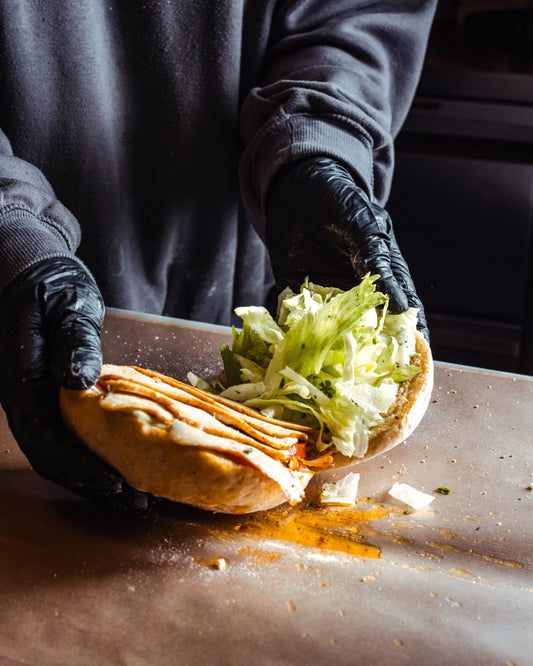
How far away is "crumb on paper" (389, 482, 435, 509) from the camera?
5.07ft

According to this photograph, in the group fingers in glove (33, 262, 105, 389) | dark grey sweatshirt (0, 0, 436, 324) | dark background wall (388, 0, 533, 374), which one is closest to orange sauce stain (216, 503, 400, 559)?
fingers in glove (33, 262, 105, 389)

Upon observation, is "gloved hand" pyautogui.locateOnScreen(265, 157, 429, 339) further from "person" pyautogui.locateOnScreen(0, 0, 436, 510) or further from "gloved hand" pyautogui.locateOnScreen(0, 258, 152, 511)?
"gloved hand" pyautogui.locateOnScreen(0, 258, 152, 511)

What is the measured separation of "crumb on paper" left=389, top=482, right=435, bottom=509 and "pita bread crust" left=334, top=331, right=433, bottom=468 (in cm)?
9

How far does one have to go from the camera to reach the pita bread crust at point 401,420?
1.59 meters

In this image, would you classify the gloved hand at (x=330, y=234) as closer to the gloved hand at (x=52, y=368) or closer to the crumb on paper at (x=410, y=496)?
the crumb on paper at (x=410, y=496)

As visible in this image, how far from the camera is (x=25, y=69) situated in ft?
6.97

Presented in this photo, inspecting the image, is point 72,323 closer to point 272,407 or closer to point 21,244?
point 21,244

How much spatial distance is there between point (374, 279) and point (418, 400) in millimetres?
297

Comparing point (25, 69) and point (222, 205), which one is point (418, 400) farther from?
point (25, 69)

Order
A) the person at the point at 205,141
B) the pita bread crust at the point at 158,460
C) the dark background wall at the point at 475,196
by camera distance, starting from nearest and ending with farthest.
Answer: the pita bread crust at the point at 158,460, the person at the point at 205,141, the dark background wall at the point at 475,196

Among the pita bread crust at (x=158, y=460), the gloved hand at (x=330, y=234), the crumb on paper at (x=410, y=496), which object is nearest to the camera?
the pita bread crust at (x=158, y=460)

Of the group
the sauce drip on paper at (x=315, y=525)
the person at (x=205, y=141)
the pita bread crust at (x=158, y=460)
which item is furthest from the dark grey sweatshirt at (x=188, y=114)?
the sauce drip on paper at (x=315, y=525)

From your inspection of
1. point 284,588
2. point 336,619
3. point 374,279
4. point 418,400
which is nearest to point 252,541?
point 284,588

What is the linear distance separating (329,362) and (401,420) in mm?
211
